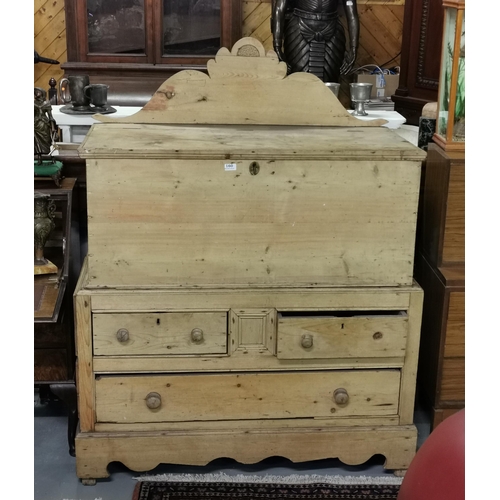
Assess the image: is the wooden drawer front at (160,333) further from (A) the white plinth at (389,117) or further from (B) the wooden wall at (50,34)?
(B) the wooden wall at (50,34)

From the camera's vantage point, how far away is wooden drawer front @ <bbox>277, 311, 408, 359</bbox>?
1.96 metres

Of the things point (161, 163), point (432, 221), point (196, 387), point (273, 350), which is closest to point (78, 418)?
point (196, 387)

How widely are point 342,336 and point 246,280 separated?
305 millimetres

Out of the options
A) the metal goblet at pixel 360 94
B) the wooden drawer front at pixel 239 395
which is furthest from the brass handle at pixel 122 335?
the metal goblet at pixel 360 94

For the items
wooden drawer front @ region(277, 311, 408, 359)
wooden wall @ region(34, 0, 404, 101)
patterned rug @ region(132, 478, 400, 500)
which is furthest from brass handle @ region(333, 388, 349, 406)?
wooden wall @ region(34, 0, 404, 101)

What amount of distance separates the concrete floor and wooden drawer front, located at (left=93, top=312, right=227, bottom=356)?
0.39 metres

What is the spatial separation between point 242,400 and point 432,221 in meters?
0.77

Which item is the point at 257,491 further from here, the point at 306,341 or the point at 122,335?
the point at 122,335

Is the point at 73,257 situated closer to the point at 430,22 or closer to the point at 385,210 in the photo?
the point at 385,210

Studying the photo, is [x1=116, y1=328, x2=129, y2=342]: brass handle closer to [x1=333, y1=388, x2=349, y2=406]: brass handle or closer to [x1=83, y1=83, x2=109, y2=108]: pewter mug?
[x1=333, y1=388, x2=349, y2=406]: brass handle

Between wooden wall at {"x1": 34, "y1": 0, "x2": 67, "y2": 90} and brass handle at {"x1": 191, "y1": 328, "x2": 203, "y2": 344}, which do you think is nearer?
brass handle at {"x1": 191, "y1": 328, "x2": 203, "y2": 344}

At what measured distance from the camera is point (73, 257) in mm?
2293

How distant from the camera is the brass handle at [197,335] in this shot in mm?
1945

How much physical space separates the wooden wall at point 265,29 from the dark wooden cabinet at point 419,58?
2.08ft
